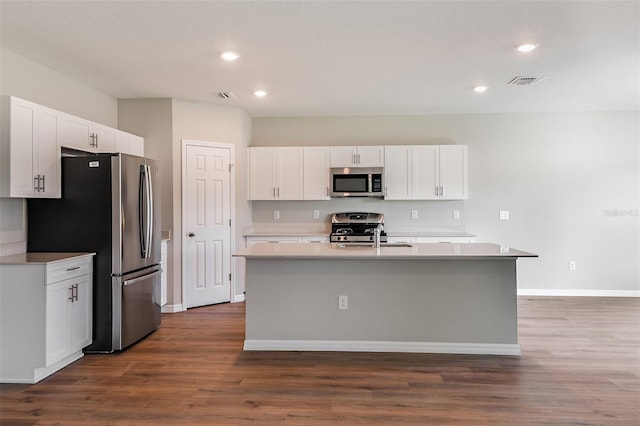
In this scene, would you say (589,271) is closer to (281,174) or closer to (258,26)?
(281,174)

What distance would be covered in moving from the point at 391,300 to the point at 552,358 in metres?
1.36

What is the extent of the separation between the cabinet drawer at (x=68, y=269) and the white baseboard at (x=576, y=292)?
5.29 meters

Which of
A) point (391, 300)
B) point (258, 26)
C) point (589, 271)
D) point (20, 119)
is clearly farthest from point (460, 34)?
point (589, 271)

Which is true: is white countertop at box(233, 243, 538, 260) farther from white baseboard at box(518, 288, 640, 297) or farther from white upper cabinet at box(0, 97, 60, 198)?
white baseboard at box(518, 288, 640, 297)

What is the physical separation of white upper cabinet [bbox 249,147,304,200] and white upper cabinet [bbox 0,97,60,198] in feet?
8.31

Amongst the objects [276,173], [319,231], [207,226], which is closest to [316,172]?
[276,173]

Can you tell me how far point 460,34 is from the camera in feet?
9.94

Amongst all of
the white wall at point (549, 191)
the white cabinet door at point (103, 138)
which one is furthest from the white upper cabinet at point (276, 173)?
the white cabinet door at point (103, 138)

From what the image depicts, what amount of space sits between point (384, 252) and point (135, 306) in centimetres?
232

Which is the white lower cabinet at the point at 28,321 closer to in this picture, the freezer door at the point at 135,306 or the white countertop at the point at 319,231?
the freezer door at the point at 135,306

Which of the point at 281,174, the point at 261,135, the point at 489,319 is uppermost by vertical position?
the point at 261,135

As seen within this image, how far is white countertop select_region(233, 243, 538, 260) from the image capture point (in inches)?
125

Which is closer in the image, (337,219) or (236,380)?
(236,380)

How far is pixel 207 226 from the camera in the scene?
5016 mm
